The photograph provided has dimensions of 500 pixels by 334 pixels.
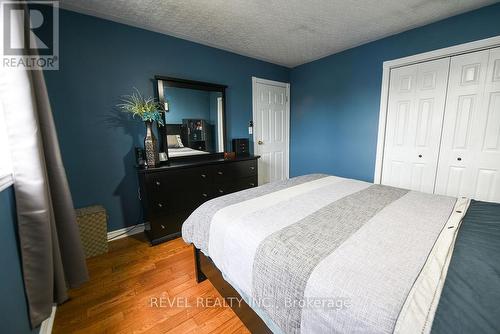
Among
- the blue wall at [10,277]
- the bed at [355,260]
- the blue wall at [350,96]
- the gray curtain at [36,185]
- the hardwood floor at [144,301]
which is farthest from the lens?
the blue wall at [350,96]

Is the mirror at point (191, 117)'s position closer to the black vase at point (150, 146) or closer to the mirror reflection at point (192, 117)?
the mirror reflection at point (192, 117)

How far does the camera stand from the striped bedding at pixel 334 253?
0.68m

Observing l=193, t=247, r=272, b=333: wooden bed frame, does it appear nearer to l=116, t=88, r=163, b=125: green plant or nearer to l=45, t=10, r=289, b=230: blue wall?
l=45, t=10, r=289, b=230: blue wall

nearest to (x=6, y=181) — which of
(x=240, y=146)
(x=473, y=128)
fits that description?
(x=240, y=146)

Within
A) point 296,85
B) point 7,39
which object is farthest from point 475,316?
point 296,85

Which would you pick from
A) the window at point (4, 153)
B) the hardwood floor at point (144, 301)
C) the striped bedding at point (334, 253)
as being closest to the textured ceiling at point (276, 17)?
the window at point (4, 153)

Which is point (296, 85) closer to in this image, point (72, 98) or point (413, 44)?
point (413, 44)

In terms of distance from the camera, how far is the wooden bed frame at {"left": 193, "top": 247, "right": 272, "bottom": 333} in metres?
1.12

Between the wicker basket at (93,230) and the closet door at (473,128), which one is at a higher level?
the closet door at (473,128)

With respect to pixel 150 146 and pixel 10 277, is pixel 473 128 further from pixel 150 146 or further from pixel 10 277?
pixel 10 277

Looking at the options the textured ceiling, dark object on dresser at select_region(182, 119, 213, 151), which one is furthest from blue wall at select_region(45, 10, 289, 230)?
dark object on dresser at select_region(182, 119, 213, 151)

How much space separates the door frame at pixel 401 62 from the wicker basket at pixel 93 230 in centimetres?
353

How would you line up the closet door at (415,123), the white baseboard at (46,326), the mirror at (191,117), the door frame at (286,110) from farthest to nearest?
the door frame at (286,110) < the mirror at (191,117) < the closet door at (415,123) < the white baseboard at (46,326)

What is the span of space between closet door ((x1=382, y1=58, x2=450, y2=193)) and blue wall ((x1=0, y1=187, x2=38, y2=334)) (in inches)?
142
